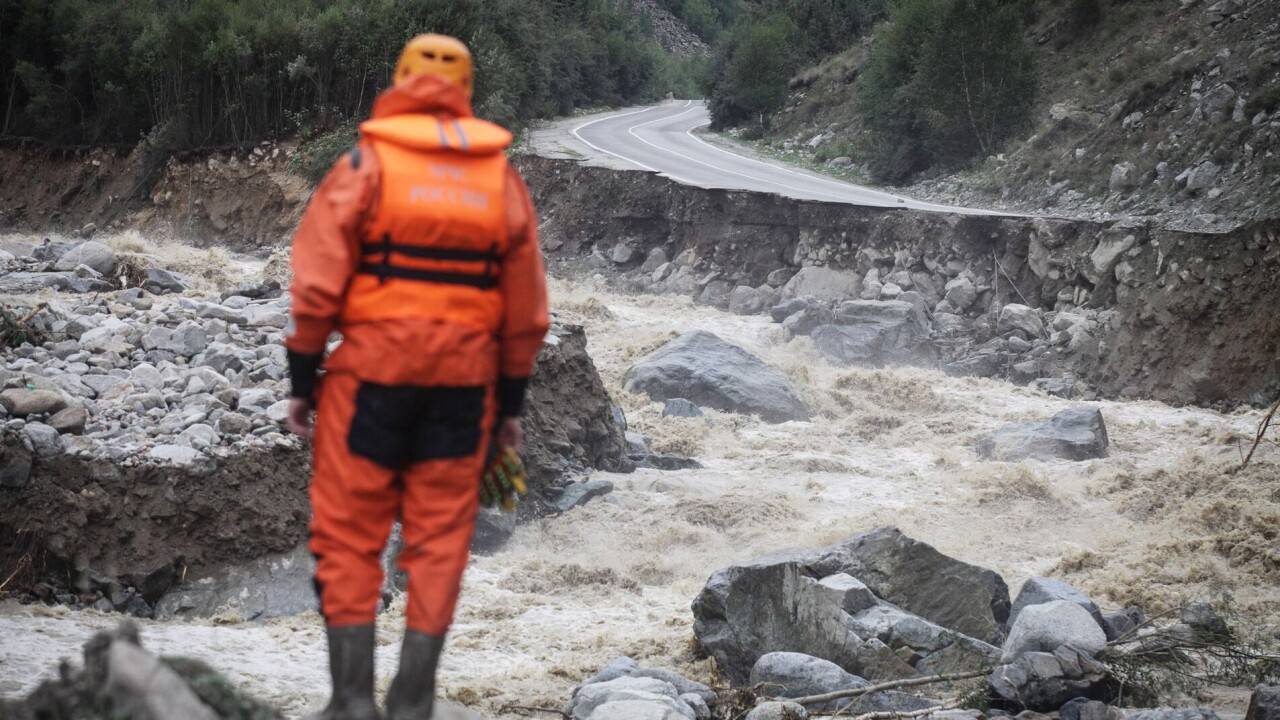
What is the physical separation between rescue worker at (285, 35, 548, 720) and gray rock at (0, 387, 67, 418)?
5123 millimetres

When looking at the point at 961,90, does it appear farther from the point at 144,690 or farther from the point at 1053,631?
the point at 144,690

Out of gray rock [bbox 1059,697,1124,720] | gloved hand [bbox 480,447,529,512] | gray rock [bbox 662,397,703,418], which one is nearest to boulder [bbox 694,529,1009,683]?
gray rock [bbox 1059,697,1124,720]

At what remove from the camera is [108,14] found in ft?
93.7

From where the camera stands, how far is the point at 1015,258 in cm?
1683

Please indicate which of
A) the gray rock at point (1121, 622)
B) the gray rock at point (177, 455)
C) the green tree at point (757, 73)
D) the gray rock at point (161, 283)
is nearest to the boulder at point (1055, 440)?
the gray rock at point (1121, 622)

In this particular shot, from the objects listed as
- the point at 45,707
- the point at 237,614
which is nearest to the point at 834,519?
the point at 237,614

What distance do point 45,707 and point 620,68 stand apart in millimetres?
49594

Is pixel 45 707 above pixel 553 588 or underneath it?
above

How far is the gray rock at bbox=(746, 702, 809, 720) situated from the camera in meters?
5.50

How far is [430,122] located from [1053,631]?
4.77 metres

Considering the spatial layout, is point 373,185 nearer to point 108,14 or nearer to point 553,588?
point 553,588

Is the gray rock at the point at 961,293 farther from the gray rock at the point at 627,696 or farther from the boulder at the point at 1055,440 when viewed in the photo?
the gray rock at the point at 627,696

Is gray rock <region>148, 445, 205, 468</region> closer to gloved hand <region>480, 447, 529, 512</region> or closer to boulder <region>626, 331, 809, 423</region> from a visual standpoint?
gloved hand <region>480, 447, 529, 512</region>

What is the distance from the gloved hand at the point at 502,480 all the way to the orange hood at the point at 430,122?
90 cm
